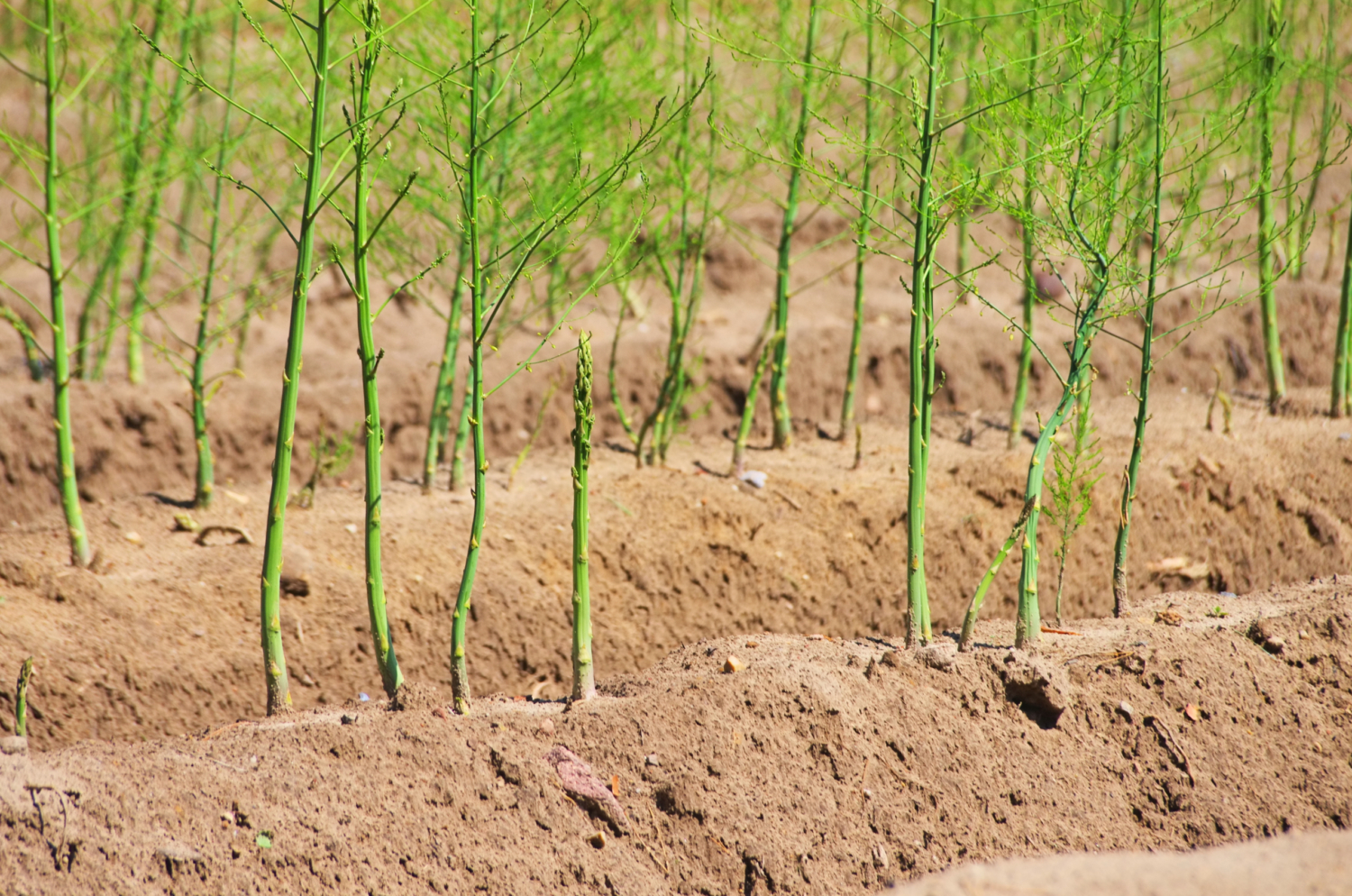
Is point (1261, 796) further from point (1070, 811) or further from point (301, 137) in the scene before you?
point (301, 137)

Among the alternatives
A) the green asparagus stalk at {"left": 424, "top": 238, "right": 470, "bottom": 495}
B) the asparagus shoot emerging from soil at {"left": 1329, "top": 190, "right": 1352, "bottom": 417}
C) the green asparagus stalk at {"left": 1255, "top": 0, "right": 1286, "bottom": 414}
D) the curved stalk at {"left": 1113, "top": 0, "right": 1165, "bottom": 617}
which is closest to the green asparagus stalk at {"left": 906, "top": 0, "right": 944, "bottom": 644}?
the curved stalk at {"left": 1113, "top": 0, "right": 1165, "bottom": 617}

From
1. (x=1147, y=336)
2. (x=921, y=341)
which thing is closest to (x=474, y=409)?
(x=921, y=341)

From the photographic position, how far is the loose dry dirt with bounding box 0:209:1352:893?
2.75 meters

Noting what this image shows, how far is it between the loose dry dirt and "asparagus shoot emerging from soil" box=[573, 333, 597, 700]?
0.14 meters

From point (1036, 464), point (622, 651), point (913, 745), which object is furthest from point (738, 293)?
point (913, 745)

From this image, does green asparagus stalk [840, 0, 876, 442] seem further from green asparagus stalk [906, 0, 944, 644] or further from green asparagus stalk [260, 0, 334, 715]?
green asparagus stalk [260, 0, 334, 715]

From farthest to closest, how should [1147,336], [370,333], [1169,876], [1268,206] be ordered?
[1268,206] < [1147,336] < [370,333] < [1169,876]

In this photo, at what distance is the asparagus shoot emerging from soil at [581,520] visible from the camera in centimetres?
290

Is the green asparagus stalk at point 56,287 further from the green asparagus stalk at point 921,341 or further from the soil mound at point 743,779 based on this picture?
the green asparagus stalk at point 921,341

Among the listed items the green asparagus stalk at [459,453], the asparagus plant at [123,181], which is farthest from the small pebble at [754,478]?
the asparagus plant at [123,181]

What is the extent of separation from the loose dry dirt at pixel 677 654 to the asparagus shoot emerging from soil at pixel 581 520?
14 centimetres

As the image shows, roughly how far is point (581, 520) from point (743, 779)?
2.60ft

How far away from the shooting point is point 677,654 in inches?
143

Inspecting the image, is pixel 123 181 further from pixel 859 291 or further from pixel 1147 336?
pixel 1147 336
